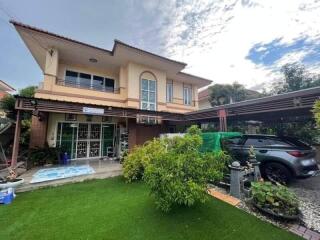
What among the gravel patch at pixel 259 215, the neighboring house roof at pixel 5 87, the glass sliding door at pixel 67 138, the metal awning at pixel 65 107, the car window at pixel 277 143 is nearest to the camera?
the gravel patch at pixel 259 215

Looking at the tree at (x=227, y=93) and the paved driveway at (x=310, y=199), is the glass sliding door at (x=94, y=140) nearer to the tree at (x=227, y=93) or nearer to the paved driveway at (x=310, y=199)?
the paved driveway at (x=310, y=199)

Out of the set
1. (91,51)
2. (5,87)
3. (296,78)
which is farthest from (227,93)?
(5,87)

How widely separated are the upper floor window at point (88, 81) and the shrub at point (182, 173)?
8588 mm

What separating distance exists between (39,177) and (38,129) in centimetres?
377

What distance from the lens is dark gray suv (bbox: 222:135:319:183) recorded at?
5.00 metres

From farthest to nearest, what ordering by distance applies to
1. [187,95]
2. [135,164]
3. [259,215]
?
[187,95] < [135,164] < [259,215]

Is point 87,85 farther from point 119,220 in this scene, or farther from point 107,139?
point 119,220

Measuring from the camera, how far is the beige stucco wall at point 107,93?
8.67 metres

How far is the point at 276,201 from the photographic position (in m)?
3.74

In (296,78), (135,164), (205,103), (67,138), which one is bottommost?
(135,164)

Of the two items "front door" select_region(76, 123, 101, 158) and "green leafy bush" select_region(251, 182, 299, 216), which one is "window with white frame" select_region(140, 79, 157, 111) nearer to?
"front door" select_region(76, 123, 101, 158)

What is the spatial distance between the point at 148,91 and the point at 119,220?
343 inches

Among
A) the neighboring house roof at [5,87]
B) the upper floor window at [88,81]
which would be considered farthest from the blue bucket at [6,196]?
the neighboring house roof at [5,87]

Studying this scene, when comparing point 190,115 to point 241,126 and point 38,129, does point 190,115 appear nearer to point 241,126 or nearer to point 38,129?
point 241,126
